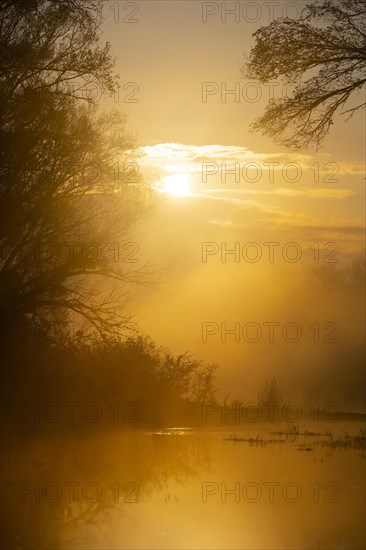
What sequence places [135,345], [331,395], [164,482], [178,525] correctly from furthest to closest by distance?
[331,395], [135,345], [164,482], [178,525]

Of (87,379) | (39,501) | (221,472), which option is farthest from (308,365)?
(39,501)

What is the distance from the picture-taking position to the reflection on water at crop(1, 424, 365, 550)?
9.84 meters

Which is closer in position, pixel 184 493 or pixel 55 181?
pixel 184 493

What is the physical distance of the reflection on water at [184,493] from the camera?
9.84 meters

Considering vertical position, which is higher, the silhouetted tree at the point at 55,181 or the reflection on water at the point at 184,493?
the silhouetted tree at the point at 55,181

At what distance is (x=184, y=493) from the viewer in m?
13.1

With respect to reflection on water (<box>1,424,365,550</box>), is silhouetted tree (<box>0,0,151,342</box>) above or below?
above

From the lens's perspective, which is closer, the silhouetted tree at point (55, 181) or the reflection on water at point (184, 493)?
the reflection on water at point (184, 493)

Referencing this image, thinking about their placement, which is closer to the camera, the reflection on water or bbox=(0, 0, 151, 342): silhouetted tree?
the reflection on water

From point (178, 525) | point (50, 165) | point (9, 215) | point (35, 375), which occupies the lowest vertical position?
point (178, 525)

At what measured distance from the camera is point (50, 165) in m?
21.6

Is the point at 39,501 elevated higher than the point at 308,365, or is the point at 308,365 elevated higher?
the point at 308,365

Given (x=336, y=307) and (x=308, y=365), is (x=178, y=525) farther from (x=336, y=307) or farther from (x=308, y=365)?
(x=336, y=307)

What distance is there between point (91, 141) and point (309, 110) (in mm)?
9338
